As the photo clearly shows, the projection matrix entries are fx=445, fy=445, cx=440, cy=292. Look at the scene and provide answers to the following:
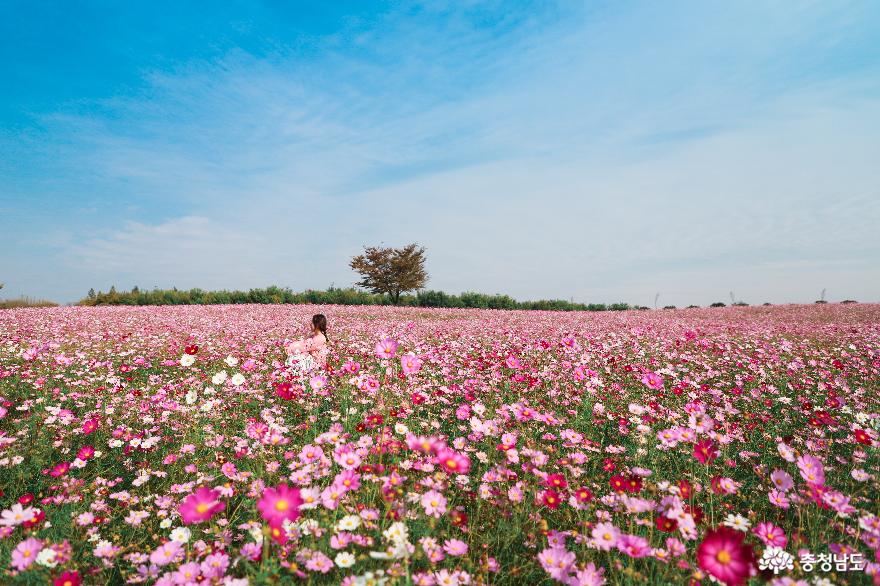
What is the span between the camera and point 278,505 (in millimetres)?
1732

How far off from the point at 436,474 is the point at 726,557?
1623 mm

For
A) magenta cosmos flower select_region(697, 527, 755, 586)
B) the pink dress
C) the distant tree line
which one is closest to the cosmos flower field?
magenta cosmos flower select_region(697, 527, 755, 586)

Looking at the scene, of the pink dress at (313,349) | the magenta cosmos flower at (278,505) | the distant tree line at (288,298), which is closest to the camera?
the magenta cosmos flower at (278,505)

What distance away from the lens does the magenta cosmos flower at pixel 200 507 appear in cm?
173

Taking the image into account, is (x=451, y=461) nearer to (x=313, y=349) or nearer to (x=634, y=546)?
(x=634, y=546)

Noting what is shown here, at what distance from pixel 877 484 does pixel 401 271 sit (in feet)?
140

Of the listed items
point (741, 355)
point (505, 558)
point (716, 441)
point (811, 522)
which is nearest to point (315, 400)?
point (505, 558)

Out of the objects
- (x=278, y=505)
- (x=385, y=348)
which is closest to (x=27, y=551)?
(x=278, y=505)

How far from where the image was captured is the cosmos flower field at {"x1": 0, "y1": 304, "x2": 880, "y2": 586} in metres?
2.12

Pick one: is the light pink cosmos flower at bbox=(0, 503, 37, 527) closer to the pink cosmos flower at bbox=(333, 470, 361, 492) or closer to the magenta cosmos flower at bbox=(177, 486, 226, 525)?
the magenta cosmos flower at bbox=(177, 486, 226, 525)

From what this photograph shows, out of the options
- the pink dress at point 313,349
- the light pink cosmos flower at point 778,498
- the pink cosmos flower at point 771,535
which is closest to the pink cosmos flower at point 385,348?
the pink cosmos flower at point 771,535

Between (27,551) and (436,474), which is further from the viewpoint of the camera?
(436,474)

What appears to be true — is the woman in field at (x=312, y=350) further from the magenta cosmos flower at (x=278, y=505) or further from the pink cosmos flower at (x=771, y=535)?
the pink cosmos flower at (x=771, y=535)

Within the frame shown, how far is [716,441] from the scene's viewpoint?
3.78 m
